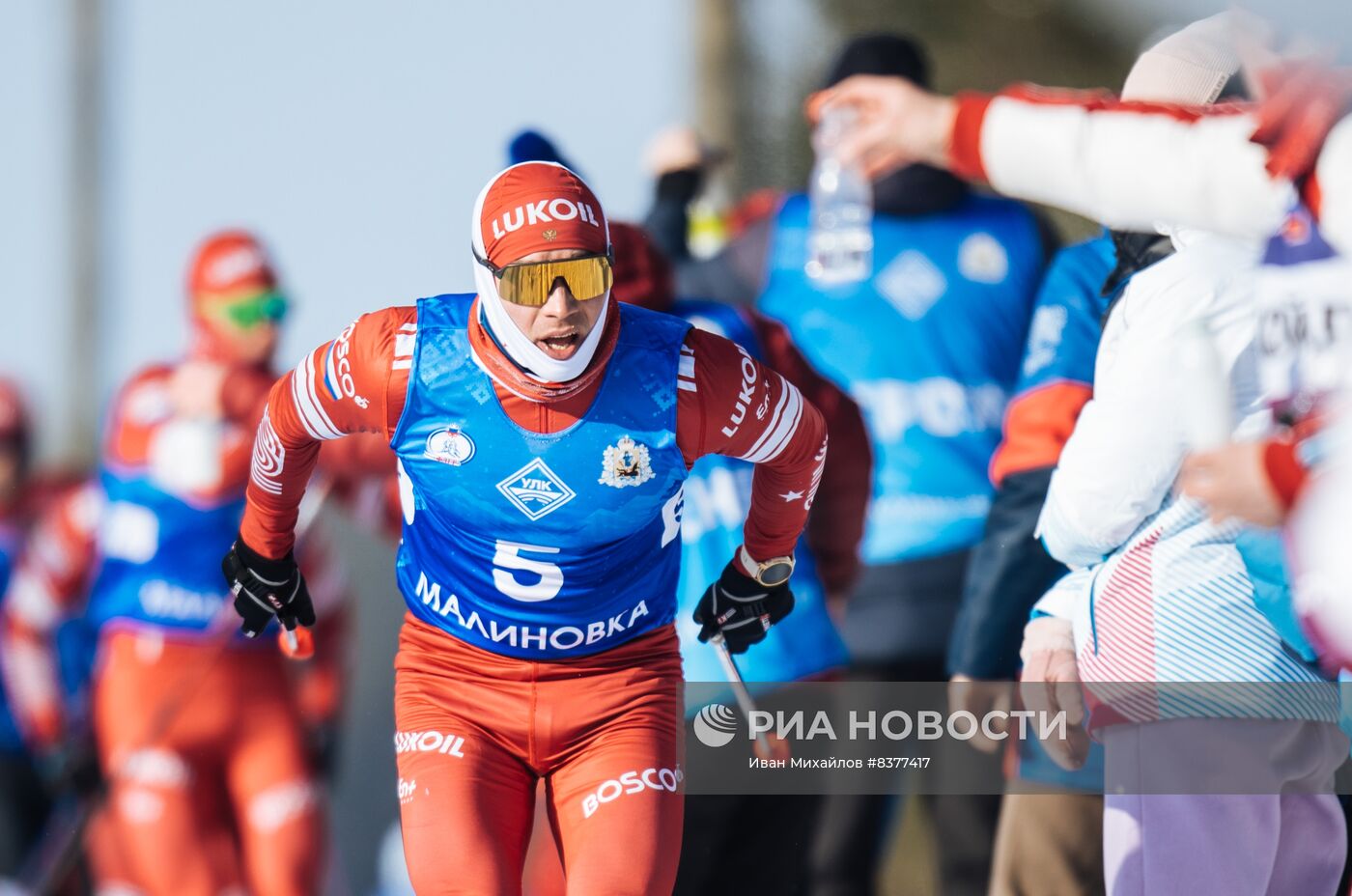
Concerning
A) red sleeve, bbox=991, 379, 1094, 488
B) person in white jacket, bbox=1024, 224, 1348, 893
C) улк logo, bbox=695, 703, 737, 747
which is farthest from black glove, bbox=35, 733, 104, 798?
Result: person in white jacket, bbox=1024, 224, 1348, 893

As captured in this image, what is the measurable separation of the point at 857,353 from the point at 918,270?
0.34 meters

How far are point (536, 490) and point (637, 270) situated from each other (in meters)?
1.27

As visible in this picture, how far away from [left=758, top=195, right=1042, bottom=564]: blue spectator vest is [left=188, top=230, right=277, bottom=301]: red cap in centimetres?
236

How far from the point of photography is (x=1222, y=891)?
3.79m

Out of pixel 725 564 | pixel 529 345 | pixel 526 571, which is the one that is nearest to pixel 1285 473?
pixel 529 345

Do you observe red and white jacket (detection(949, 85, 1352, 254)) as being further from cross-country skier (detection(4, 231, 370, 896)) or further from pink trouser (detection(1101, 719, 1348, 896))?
cross-country skier (detection(4, 231, 370, 896))

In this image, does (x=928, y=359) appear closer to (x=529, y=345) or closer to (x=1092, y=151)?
(x=529, y=345)

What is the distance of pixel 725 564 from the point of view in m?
5.21

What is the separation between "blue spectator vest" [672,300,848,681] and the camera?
525cm

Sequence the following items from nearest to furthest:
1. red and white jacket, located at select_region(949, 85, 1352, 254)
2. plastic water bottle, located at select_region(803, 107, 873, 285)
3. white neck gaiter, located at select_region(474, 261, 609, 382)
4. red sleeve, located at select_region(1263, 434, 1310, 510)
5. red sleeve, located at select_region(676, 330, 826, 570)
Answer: red sleeve, located at select_region(1263, 434, 1310, 510) → red and white jacket, located at select_region(949, 85, 1352, 254) → white neck gaiter, located at select_region(474, 261, 609, 382) → red sleeve, located at select_region(676, 330, 826, 570) → plastic water bottle, located at select_region(803, 107, 873, 285)

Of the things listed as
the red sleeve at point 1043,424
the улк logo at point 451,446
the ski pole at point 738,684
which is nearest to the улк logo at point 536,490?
the улк logo at point 451,446

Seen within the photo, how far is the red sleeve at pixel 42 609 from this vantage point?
7480 mm

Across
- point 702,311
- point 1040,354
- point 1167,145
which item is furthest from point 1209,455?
point 702,311

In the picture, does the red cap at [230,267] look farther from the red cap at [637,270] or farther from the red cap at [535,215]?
the red cap at [535,215]
